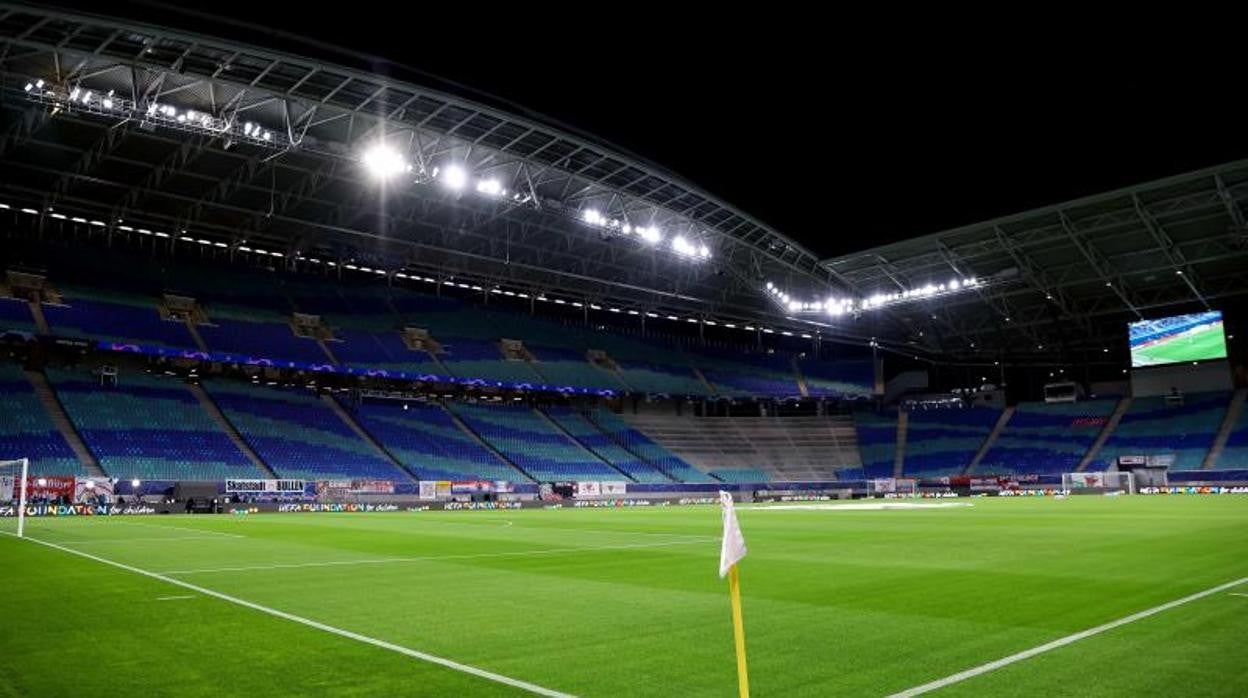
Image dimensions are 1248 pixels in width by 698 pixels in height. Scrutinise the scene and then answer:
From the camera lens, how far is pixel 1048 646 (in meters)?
6.62

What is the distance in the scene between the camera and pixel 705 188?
141 ft

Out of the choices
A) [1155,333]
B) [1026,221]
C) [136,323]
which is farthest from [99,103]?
[1155,333]

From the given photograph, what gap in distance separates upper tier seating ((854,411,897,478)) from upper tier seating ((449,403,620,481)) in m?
25.2

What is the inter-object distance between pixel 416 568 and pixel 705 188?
107 ft

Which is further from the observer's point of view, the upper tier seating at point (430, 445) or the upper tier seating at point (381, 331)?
the upper tier seating at point (430, 445)

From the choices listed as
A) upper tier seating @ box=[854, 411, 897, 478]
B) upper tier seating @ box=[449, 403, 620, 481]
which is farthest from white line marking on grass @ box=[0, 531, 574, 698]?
upper tier seating @ box=[854, 411, 897, 478]

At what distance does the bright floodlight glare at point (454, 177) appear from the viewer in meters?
36.7

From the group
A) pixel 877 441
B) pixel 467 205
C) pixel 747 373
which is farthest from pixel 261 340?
pixel 877 441

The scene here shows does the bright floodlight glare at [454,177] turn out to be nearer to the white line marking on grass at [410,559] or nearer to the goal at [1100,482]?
the white line marking on grass at [410,559]

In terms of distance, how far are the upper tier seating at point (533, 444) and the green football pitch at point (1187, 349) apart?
131 feet

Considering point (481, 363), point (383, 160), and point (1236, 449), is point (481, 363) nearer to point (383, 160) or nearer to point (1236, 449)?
point (383, 160)

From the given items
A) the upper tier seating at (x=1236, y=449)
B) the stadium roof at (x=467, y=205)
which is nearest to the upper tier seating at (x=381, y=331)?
the stadium roof at (x=467, y=205)

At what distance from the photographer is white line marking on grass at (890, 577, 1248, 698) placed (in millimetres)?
5441

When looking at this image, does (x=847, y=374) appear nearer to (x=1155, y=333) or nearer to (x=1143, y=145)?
(x=1155, y=333)
